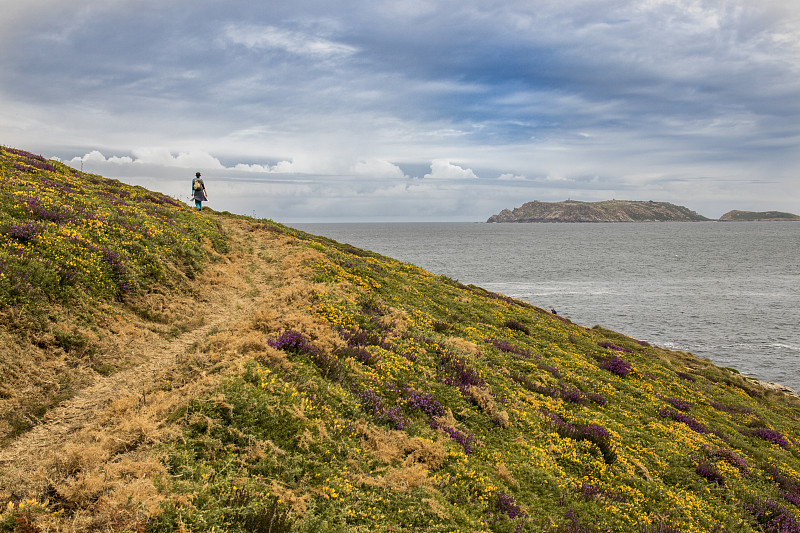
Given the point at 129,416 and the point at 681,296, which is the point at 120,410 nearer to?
the point at 129,416

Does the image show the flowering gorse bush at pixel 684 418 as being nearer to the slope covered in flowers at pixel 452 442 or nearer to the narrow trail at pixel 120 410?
the slope covered in flowers at pixel 452 442

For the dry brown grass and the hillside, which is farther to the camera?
the dry brown grass

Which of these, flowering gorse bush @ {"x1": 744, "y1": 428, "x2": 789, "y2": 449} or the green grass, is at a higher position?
the green grass

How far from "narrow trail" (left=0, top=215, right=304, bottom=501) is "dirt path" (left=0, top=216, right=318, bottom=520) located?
17mm

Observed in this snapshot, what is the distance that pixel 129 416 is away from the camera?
27.0 ft

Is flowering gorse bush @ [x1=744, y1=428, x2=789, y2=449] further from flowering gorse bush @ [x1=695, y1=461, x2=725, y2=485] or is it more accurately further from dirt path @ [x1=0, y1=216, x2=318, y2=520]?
dirt path @ [x1=0, y1=216, x2=318, y2=520]

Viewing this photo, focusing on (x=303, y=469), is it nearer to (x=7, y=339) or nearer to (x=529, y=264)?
(x=7, y=339)

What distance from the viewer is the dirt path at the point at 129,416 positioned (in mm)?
6148

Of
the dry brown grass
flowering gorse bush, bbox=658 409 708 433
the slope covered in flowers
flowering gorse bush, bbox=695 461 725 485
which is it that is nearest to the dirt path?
the slope covered in flowers

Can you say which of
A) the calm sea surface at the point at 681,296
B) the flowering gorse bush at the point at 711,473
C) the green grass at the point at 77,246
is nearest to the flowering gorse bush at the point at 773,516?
the flowering gorse bush at the point at 711,473

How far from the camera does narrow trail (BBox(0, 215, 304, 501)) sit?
640 cm

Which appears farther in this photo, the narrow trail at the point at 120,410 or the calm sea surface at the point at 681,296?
the calm sea surface at the point at 681,296

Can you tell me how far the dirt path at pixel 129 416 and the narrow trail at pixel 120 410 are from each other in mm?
17

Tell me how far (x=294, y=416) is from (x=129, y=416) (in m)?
3.37
